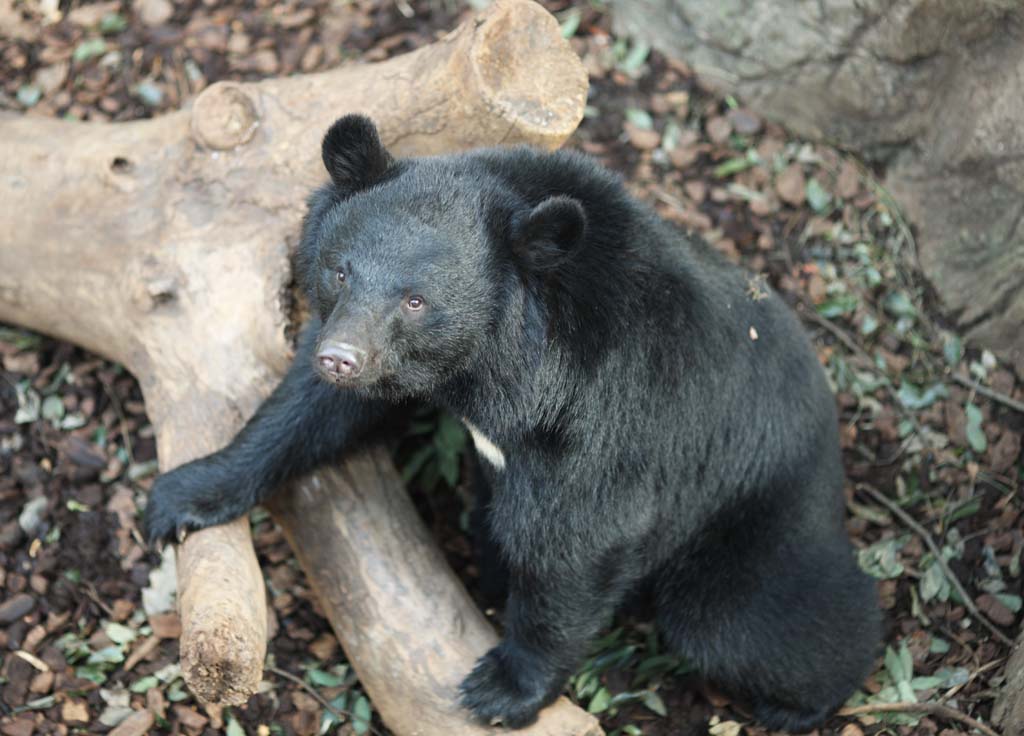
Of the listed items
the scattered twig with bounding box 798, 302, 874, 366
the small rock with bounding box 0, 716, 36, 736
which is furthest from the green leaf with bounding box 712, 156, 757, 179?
the small rock with bounding box 0, 716, 36, 736

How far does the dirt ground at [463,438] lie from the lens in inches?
202

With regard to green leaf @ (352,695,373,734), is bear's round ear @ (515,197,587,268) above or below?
above

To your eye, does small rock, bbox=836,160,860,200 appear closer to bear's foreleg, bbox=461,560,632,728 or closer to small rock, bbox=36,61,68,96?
bear's foreleg, bbox=461,560,632,728

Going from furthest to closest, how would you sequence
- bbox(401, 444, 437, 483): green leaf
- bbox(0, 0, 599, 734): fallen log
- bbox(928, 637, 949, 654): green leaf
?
bbox(401, 444, 437, 483): green leaf → bbox(928, 637, 949, 654): green leaf → bbox(0, 0, 599, 734): fallen log

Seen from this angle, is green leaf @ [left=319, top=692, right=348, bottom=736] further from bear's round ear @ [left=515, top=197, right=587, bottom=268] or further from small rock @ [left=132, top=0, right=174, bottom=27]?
small rock @ [left=132, top=0, right=174, bottom=27]

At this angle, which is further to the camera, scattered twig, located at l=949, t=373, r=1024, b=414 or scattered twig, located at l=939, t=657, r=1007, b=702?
scattered twig, located at l=949, t=373, r=1024, b=414

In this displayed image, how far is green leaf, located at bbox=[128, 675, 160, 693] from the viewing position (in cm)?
503

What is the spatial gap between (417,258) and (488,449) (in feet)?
3.55

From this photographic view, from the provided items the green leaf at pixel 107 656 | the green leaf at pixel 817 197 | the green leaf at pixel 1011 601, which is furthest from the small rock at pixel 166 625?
the green leaf at pixel 817 197

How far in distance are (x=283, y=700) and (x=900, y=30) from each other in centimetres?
454

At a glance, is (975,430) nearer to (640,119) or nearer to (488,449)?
(640,119)

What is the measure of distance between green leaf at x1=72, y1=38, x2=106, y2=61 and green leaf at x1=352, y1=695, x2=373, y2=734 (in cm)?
433

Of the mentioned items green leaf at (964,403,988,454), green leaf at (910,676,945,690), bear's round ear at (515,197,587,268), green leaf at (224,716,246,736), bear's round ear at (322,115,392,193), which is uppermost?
bear's round ear at (515,197,587,268)

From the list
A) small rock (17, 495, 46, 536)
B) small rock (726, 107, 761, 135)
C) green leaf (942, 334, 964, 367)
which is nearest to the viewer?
small rock (17, 495, 46, 536)
